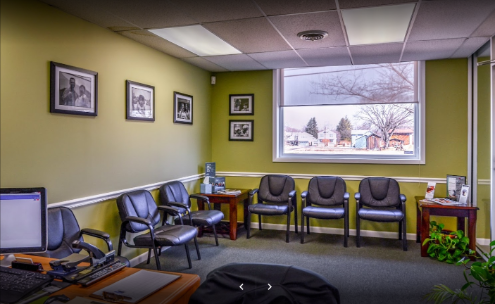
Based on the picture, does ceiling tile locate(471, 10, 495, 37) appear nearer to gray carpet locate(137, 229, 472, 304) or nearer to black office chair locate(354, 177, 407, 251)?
black office chair locate(354, 177, 407, 251)

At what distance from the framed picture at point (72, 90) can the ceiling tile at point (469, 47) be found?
3.46m

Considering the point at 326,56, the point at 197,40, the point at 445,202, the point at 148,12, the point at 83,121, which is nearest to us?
the point at 148,12

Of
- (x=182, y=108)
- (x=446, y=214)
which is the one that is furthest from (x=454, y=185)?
(x=182, y=108)

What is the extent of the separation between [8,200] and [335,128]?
159 inches

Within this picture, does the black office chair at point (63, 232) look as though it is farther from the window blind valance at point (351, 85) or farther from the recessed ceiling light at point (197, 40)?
the window blind valance at point (351, 85)

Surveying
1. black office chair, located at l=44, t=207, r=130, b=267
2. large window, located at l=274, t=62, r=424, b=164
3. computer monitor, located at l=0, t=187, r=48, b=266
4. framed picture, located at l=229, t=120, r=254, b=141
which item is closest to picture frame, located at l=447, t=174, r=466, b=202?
large window, located at l=274, t=62, r=424, b=164

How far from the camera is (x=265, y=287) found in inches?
48.9

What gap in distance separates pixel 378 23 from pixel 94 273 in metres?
2.83

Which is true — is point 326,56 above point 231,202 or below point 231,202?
above

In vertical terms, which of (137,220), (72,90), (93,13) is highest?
(93,13)

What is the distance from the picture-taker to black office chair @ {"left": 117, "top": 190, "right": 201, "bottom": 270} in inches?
126

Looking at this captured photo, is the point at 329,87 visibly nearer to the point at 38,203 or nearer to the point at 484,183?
the point at 484,183

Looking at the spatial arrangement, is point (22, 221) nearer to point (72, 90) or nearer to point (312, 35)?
point (72, 90)

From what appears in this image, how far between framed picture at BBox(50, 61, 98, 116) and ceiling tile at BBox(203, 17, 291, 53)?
1.06 m
